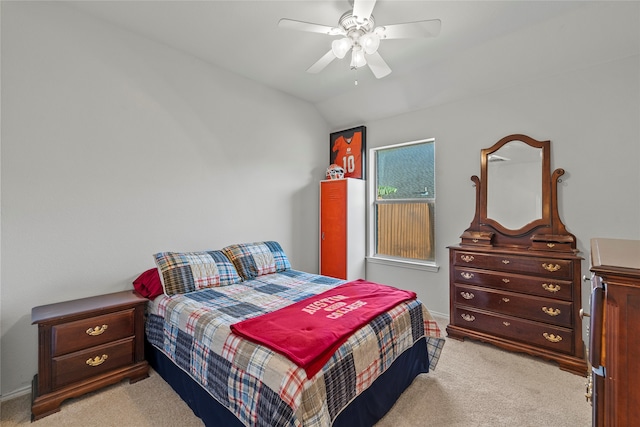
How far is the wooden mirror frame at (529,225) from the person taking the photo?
8.68 feet

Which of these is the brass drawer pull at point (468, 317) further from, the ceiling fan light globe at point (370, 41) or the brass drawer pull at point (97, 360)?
the brass drawer pull at point (97, 360)

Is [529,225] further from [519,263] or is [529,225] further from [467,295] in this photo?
[467,295]

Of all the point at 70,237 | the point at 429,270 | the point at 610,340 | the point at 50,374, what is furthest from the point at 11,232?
the point at 429,270

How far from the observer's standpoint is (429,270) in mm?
3541

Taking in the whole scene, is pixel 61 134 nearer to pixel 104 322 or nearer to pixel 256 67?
pixel 104 322

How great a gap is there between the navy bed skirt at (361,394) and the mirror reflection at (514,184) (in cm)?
167

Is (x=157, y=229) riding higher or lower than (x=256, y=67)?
lower

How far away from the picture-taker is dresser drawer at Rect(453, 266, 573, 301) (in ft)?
7.85

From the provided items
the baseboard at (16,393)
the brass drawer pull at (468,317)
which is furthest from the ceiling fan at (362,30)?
the baseboard at (16,393)

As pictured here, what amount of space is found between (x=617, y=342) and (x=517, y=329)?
7.10 feet

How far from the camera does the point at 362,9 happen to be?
183cm

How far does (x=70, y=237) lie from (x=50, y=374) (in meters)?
0.96

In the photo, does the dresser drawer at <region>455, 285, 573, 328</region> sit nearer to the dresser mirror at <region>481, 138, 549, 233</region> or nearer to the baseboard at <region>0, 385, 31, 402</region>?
the dresser mirror at <region>481, 138, 549, 233</region>

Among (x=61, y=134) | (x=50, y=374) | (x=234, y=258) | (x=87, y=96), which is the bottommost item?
(x=50, y=374)
